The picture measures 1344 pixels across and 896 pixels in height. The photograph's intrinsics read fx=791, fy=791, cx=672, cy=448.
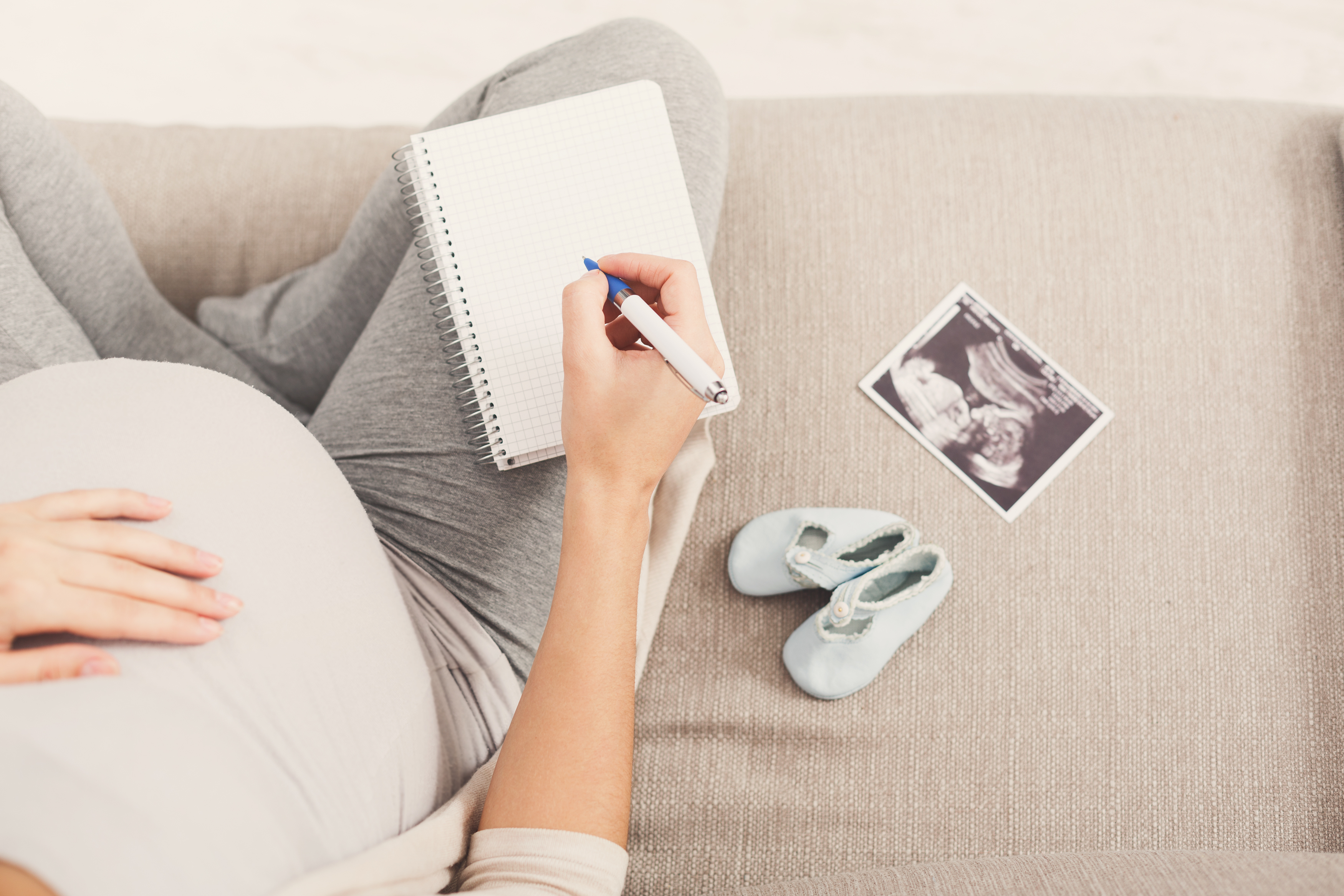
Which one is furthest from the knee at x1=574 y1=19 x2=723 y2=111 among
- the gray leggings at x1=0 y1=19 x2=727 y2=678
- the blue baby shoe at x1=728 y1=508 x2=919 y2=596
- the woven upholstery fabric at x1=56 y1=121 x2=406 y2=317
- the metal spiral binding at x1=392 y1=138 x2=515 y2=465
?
the blue baby shoe at x1=728 y1=508 x2=919 y2=596

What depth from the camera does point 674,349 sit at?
0.58 metres

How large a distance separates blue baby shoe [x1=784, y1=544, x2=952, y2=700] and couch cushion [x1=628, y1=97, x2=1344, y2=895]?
0.09ft

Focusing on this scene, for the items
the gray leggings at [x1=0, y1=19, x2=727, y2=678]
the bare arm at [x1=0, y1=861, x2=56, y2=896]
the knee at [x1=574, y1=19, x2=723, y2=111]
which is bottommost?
the bare arm at [x1=0, y1=861, x2=56, y2=896]

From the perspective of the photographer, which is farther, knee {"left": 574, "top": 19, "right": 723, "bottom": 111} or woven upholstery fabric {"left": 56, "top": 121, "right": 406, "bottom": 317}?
woven upholstery fabric {"left": 56, "top": 121, "right": 406, "bottom": 317}

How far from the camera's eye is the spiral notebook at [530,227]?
73 centimetres

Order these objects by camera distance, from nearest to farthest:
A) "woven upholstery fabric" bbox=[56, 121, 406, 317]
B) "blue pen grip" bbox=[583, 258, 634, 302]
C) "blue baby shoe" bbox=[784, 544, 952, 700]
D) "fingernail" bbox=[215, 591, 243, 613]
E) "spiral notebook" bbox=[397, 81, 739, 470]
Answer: "fingernail" bbox=[215, 591, 243, 613] → "blue pen grip" bbox=[583, 258, 634, 302] → "spiral notebook" bbox=[397, 81, 739, 470] → "blue baby shoe" bbox=[784, 544, 952, 700] → "woven upholstery fabric" bbox=[56, 121, 406, 317]

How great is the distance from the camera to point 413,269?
83 cm

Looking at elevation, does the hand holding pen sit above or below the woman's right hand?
above

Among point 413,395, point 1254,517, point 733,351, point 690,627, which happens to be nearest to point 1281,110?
point 1254,517

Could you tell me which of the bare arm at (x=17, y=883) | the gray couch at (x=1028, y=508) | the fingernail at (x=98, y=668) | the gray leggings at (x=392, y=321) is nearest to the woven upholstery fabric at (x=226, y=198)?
the gray couch at (x=1028, y=508)

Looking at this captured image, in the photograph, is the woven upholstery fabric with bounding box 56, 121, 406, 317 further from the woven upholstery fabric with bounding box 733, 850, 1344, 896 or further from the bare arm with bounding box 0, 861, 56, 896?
the woven upholstery fabric with bounding box 733, 850, 1344, 896

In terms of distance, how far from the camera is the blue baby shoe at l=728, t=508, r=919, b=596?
2.83ft

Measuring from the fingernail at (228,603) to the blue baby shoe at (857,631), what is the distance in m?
0.55

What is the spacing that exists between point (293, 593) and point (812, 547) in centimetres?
55
